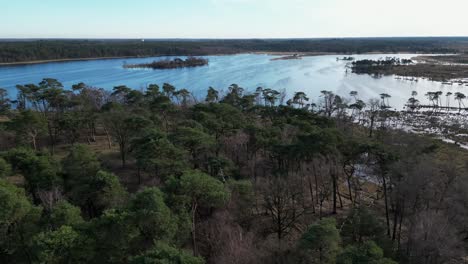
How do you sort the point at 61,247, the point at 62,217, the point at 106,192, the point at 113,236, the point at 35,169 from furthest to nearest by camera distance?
the point at 35,169 < the point at 106,192 < the point at 62,217 < the point at 113,236 < the point at 61,247

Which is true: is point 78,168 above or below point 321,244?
above

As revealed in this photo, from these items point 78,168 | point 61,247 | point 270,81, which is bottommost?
point 61,247

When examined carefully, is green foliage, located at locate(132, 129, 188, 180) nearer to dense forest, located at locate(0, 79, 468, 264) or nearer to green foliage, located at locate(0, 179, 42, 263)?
dense forest, located at locate(0, 79, 468, 264)

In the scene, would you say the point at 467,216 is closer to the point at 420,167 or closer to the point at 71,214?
the point at 420,167

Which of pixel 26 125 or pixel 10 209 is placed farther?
pixel 26 125

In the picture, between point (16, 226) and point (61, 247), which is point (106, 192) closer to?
point (16, 226)

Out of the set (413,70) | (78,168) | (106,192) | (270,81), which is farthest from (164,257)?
(413,70)
